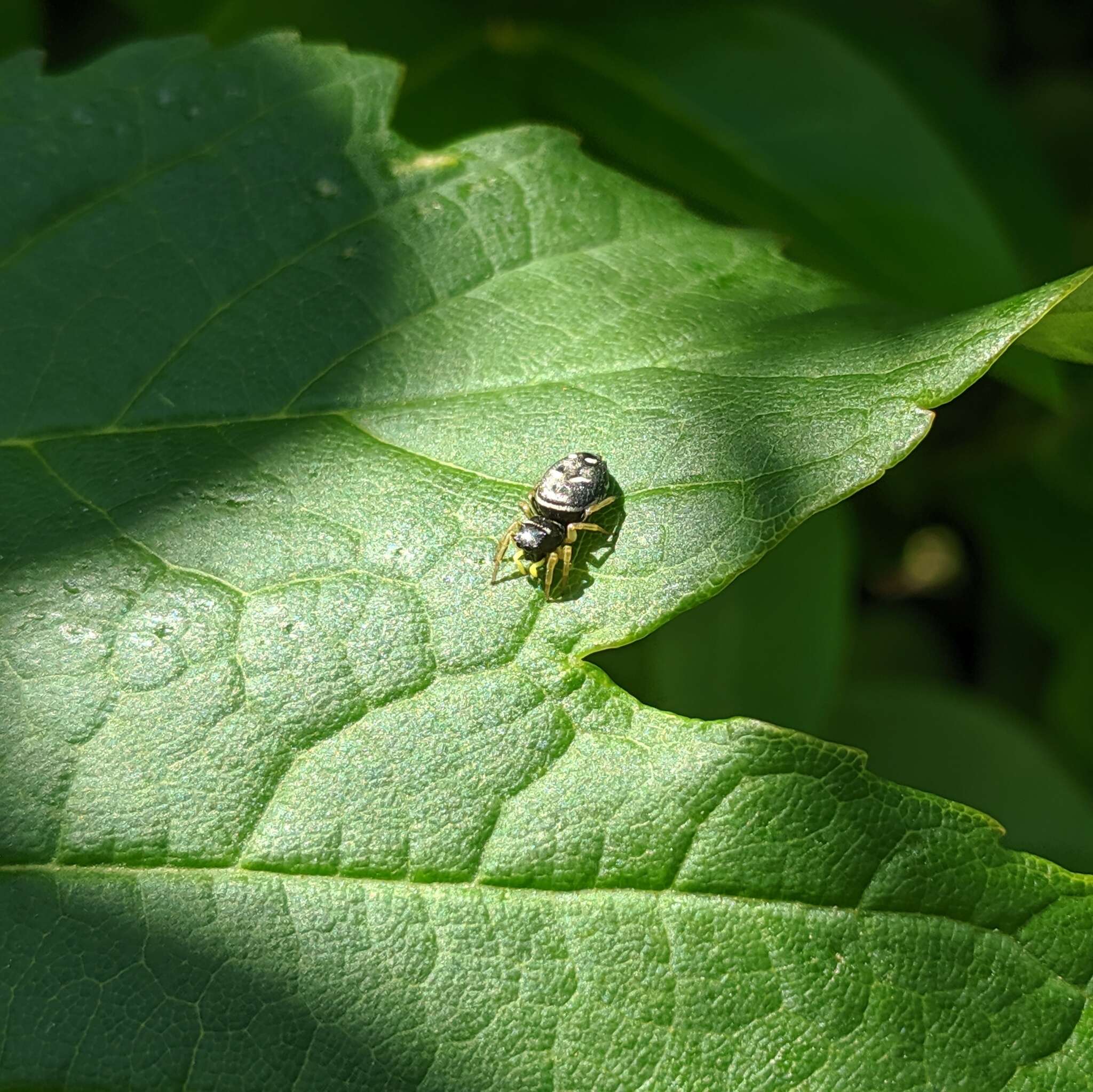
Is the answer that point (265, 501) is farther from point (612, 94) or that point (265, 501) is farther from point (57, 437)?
point (612, 94)

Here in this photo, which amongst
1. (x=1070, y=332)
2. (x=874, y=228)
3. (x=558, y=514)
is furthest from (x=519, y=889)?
(x=874, y=228)

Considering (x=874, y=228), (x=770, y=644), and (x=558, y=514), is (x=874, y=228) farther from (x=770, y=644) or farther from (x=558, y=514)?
(x=558, y=514)

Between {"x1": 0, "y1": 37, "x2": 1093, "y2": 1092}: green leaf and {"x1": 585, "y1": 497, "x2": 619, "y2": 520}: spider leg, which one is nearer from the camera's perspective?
{"x1": 0, "y1": 37, "x2": 1093, "y2": 1092}: green leaf

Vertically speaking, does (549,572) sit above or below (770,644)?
above

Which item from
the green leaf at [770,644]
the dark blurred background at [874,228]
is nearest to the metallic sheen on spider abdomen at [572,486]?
the dark blurred background at [874,228]

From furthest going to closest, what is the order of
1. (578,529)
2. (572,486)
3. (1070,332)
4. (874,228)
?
(874,228)
(572,486)
(578,529)
(1070,332)

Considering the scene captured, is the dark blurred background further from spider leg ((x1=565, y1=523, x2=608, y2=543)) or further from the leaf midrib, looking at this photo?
the leaf midrib

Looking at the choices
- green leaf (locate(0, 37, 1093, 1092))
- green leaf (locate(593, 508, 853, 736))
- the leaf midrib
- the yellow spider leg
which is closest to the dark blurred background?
green leaf (locate(593, 508, 853, 736))
